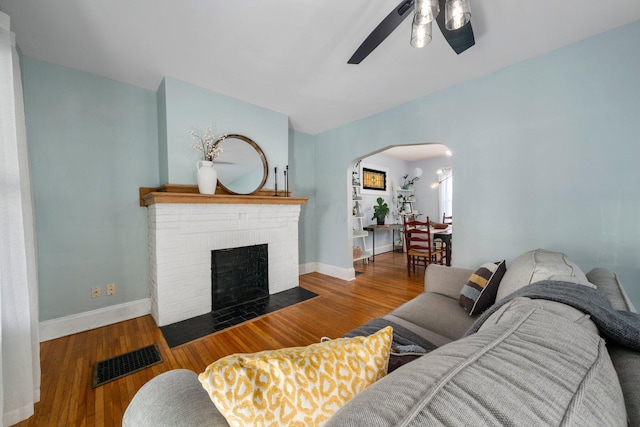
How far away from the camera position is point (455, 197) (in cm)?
256

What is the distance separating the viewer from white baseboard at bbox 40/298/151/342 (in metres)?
2.05

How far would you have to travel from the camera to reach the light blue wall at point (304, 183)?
12.8 feet

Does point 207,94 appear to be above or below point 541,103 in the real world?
above

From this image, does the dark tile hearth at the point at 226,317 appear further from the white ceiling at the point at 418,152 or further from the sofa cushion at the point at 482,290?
the white ceiling at the point at 418,152

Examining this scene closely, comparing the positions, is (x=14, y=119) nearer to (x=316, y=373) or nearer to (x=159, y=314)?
(x=159, y=314)

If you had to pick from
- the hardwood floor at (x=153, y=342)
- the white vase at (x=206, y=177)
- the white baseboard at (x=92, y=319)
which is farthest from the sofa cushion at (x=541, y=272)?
the white baseboard at (x=92, y=319)

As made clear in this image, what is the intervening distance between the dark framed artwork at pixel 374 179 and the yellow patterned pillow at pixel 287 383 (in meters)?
4.94

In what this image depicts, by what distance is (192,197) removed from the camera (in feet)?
7.48

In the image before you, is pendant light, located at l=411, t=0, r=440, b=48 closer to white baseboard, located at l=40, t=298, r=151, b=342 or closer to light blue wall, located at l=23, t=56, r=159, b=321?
light blue wall, located at l=23, t=56, r=159, b=321

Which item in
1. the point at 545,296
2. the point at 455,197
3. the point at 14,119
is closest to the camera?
the point at 545,296

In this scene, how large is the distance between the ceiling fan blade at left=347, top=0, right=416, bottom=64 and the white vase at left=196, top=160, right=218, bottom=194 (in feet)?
5.62

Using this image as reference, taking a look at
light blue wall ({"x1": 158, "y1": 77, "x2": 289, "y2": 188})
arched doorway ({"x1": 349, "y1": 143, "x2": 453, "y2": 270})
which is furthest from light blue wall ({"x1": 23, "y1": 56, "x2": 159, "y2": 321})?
arched doorway ({"x1": 349, "y1": 143, "x2": 453, "y2": 270})

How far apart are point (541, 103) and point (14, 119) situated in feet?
12.1

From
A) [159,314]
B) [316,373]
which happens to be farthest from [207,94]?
[316,373]
